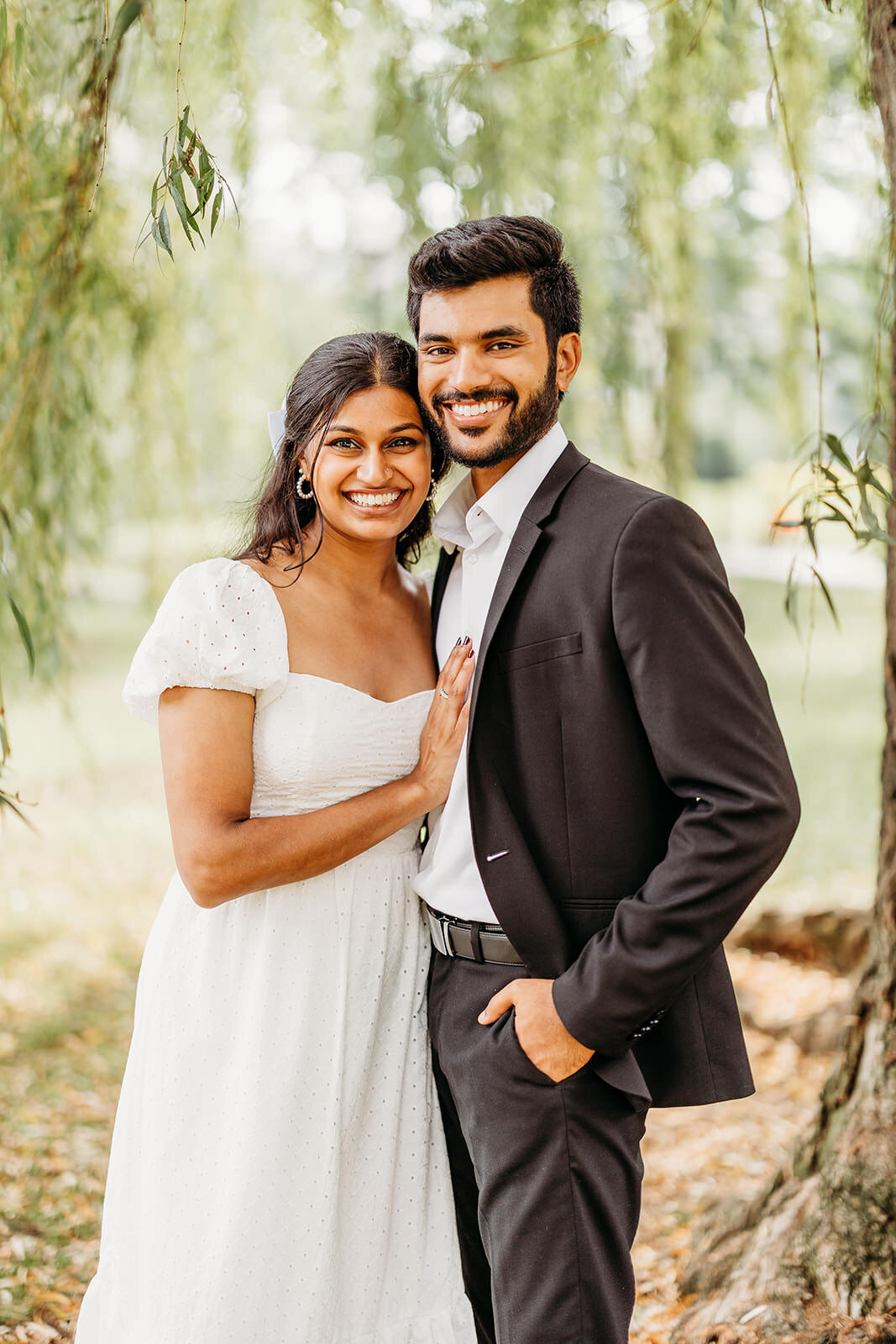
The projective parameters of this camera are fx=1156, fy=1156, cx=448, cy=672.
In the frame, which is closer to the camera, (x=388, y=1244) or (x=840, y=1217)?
(x=388, y=1244)

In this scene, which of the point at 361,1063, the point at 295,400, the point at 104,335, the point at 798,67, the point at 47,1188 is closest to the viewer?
the point at 361,1063

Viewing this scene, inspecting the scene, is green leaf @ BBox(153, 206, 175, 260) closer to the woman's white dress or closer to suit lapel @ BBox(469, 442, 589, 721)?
the woman's white dress

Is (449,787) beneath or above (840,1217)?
above

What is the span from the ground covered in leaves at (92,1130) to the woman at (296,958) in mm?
887

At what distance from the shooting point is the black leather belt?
71.1 inches

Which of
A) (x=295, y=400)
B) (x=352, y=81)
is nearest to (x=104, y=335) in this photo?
(x=352, y=81)

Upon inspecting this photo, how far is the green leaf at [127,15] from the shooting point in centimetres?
221

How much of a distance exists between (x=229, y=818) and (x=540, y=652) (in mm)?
562

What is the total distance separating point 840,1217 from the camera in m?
2.24

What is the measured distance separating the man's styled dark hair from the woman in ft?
0.68

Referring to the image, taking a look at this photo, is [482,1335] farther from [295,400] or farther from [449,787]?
[295,400]

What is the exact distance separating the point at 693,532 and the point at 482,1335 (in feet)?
4.89

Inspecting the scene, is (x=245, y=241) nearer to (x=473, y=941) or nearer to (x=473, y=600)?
(x=473, y=600)

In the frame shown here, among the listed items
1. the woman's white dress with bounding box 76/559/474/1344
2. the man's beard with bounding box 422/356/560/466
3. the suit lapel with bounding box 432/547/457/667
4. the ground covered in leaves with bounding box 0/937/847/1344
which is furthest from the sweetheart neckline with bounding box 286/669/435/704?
the ground covered in leaves with bounding box 0/937/847/1344
